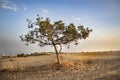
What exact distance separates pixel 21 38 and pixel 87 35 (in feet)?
12.3

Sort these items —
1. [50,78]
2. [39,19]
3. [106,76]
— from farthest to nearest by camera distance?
[39,19]
[50,78]
[106,76]

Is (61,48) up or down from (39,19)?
down

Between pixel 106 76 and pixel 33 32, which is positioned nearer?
pixel 106 76

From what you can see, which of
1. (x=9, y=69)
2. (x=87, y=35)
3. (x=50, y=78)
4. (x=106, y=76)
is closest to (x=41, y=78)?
(x=50, y=78)

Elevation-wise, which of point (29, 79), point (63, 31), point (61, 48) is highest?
point (63, 31)

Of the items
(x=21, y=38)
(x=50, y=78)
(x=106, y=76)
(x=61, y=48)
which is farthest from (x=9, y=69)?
(x=106, y=76)

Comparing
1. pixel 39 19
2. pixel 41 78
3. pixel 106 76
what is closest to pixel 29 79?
pixel 41 78

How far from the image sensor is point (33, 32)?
45.5ft

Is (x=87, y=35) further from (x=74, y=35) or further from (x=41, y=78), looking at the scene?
→ (x=41, y=78)

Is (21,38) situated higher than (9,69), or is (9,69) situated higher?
(21,38)

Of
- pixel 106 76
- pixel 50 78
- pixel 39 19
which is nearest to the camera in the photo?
pixel 106 76

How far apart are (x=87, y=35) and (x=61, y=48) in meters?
1.68

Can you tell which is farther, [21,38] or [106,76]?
[21,38]

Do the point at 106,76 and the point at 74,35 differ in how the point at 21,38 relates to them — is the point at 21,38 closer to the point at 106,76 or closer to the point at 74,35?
the point at 74,35
